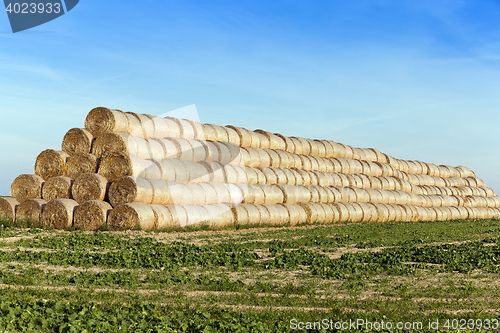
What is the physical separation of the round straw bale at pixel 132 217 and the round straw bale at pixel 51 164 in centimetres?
342

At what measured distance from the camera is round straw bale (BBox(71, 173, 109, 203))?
1680 centimetres

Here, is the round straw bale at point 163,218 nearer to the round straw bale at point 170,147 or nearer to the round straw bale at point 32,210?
the round straw bale at point 170,147

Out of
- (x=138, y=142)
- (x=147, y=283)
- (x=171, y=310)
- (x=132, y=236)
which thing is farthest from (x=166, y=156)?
(x=171, y=310)

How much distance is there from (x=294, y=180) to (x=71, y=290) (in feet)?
58.1

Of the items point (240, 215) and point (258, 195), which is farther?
point (258, 195)

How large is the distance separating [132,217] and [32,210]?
4082 mm

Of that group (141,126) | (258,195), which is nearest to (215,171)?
(258,195)

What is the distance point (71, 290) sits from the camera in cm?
787

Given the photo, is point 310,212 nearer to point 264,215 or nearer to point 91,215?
point 264,215

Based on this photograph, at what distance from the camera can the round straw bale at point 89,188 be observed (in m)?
16.8

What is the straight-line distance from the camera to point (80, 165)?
17.8 m

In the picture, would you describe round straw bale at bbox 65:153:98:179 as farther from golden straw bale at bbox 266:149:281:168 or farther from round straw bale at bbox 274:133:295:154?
round straw bale at bbox 274:133:295:154

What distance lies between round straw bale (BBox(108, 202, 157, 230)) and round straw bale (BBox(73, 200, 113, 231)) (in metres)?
0.28

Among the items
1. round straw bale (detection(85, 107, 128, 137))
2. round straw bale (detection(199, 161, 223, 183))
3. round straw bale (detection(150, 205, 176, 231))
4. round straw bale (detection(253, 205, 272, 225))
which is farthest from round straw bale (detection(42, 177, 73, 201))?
round straw bale (detection(253, 205, 272, 225))
